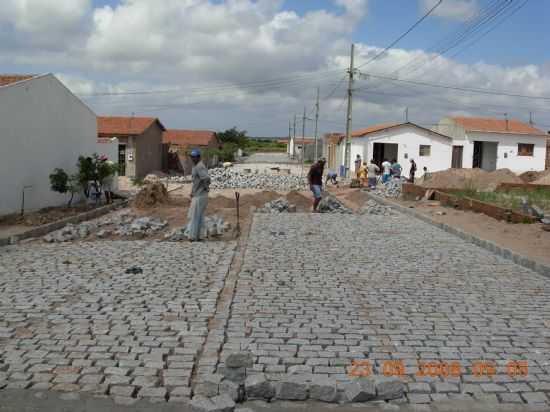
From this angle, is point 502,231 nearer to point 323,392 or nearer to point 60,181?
point 323,392

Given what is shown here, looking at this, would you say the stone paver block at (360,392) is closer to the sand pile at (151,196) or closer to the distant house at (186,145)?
the sand pile at (151,196)

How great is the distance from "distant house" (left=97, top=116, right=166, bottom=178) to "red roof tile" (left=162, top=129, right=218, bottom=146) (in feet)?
60.5

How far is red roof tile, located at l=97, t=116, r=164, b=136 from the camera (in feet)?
129

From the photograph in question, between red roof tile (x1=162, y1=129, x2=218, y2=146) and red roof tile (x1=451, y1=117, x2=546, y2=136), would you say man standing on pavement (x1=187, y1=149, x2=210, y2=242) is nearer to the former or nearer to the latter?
red roof tile (x1=451, y1=117, x2=546, y2=136)

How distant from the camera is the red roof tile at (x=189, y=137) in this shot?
64.8 meters

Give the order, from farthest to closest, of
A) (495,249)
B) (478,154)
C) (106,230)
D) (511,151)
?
(478,154), (511,151), (106,230), (495,249)

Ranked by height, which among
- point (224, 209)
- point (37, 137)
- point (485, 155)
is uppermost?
point (485, 155)

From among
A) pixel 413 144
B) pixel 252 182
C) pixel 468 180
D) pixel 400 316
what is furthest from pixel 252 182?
pixel 400 316

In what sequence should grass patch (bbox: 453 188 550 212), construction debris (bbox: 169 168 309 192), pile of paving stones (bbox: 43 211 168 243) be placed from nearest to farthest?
1. pile of paving stones (bbox: 43 211 168 243)
2. grass patch (bbox: 453 188 550 212)
3. construction debris (bbox: 169 168 309 192)

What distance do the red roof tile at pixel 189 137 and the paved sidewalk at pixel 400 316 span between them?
5534 cm

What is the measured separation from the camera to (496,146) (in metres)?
45.0

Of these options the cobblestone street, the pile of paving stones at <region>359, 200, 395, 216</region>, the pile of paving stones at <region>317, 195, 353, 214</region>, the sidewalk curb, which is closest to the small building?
the pile of paving stones at <region>359, 200, 395, 216</region>

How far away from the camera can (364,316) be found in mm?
6098
